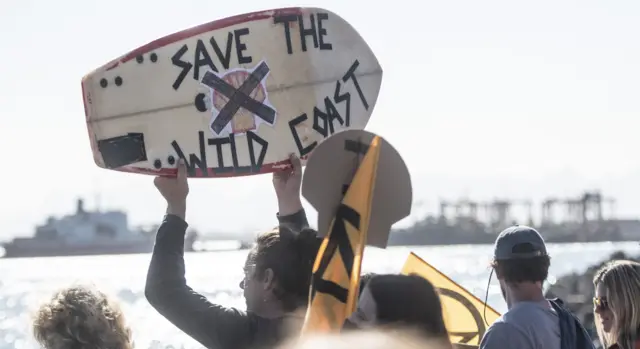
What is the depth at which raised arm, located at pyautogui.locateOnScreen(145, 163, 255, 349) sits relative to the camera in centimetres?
360

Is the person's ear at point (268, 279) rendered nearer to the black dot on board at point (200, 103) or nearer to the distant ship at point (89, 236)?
the black dot on board at point (200, 103)

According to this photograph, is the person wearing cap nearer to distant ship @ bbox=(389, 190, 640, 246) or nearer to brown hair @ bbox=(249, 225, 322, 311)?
brown hair @ bbox=(249, 225, 322, 311)

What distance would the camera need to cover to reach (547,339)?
3943mm

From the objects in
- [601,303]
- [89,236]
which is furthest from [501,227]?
[601,303]

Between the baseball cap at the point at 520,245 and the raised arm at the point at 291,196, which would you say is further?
the raised arm at the point at 291,196

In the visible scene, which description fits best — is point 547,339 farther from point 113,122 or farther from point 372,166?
point 113,122

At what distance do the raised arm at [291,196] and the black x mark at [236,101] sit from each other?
183 millimetres

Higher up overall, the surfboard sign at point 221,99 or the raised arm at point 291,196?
the surfboard sign at point 221,99

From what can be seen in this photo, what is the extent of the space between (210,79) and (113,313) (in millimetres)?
1201

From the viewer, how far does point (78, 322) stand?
3236mm

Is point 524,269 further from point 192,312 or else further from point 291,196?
point 192,312

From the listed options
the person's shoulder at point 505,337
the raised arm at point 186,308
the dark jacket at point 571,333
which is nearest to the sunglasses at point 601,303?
the dark jacket at point 571,333

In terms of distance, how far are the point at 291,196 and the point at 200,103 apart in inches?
17.9

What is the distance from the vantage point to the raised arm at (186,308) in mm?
3600
